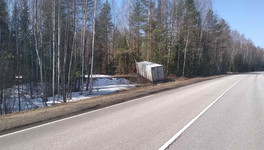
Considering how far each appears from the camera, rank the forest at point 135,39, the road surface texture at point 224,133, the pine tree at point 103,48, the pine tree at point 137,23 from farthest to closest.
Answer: the pine tree at point 103,48 < the pine tree at point 137,23 < the forest at point 135,39 < the road surface texture at point 224,133

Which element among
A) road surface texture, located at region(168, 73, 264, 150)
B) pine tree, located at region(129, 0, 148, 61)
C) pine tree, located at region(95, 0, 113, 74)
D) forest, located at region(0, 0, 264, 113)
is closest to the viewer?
road surface texture, located at region(168, 73, 264, 150)

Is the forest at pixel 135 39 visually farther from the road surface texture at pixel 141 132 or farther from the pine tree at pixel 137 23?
the road surface texture at pixel 141 132

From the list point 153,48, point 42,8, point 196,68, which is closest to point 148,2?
point 153,48

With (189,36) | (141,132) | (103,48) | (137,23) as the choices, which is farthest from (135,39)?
(141,132)

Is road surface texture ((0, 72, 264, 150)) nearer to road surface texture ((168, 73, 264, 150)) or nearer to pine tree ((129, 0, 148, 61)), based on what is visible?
road surface texture ((168, 73, 264, 150))

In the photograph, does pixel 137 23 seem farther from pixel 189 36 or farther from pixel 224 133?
pixel 224 133

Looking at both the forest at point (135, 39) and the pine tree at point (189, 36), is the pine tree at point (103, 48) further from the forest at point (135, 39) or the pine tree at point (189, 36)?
the pine tree at point (189, 36)

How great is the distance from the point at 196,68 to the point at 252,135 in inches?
1562

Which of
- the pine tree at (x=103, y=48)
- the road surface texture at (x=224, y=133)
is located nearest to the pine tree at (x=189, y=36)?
the pine tree at (x=103, y=48)

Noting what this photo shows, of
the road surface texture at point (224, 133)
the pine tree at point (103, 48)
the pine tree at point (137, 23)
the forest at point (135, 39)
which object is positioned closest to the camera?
the road surface texture at point (224, 133)

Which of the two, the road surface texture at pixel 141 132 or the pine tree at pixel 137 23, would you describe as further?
the pine tree at pixel 137 23

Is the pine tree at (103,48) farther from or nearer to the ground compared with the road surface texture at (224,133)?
farther from the ground

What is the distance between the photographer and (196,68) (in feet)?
144

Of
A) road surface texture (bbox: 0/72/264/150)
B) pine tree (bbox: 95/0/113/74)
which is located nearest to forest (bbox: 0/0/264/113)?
pine tree (bbox: 95/0/113/74)
